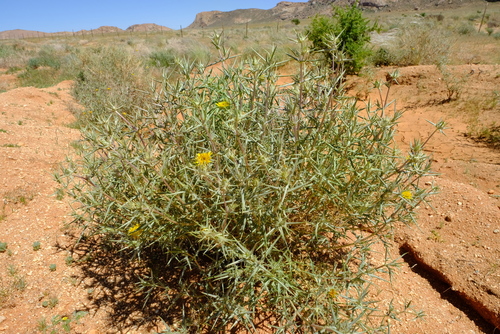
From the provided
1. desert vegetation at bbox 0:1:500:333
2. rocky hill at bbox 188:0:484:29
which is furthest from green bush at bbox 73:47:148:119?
rocky hill at bbox 188:0:484:29

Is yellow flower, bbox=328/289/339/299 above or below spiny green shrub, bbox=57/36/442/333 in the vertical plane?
below

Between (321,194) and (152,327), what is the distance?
148cm

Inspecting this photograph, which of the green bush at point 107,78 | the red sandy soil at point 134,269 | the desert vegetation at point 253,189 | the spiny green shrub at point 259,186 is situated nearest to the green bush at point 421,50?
the red sandy soil at point 134,269

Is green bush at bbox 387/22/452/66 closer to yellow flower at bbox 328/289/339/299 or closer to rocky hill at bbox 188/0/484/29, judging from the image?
yellow flower at bbox 328/289/339/299

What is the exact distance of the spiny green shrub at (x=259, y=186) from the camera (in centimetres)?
160

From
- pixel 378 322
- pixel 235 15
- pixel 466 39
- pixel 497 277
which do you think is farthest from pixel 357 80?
pixel 235 15

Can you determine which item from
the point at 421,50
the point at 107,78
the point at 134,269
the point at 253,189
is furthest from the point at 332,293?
the point at 421,50

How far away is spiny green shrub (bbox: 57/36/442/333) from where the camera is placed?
1596 mm

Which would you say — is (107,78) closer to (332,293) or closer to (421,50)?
(332,293)

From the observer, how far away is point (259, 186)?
158 cm

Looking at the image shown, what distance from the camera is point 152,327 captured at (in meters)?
2.08

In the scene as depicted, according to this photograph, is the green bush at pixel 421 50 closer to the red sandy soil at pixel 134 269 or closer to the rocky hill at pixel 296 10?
the red sandy soil at pixel 134 269

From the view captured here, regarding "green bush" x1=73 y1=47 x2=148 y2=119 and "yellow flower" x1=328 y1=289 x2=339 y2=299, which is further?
"green bush" x1=73 y1=47 x2=148 y2=119

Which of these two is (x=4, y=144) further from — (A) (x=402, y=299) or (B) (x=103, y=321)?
(A) (x=402, y=299)
